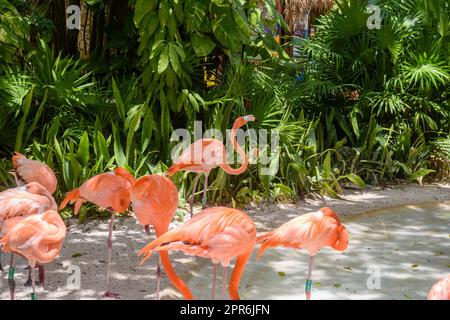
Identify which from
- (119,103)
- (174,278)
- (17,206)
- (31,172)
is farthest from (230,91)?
(174,278)

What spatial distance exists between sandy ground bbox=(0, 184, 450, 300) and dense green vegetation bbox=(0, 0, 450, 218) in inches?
26.5

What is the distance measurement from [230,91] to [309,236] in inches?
132

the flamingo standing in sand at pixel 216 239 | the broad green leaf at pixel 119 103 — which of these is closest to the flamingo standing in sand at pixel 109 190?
the flamingo standing in sand at pixel 216 239

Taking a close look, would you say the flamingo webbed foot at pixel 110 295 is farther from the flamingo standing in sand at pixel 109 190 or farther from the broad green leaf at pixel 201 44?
the broad green leaf at pixel 201 44

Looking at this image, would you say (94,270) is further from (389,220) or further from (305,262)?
(389,220)

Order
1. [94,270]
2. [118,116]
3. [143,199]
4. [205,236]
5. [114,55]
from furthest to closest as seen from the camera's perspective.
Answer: [114,55] < [118,116] < [94,270] < [143,199] < [205,236]

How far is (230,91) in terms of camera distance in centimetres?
615

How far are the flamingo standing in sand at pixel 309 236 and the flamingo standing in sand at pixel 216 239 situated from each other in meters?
0.25

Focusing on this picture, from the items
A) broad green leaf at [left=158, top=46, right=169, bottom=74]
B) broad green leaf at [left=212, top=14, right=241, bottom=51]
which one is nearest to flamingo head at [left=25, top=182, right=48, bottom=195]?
broad green leaf at [left=158, top=46, right=169, bottom=74]

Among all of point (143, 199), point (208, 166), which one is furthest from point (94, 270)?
point (143, 199)

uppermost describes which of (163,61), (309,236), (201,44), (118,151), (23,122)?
(201,44)

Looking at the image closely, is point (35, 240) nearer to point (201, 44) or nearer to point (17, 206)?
point (17, 206)

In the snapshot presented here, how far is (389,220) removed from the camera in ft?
18.8

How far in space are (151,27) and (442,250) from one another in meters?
3.04
